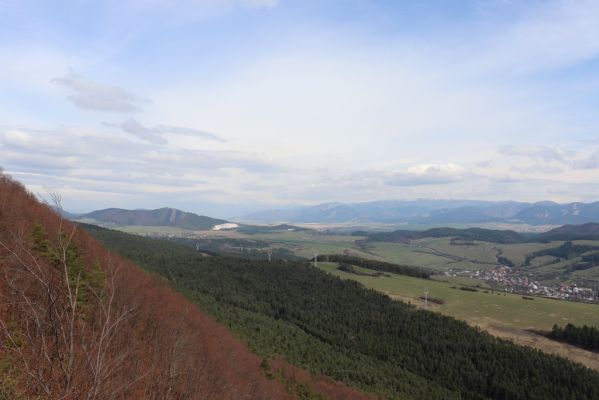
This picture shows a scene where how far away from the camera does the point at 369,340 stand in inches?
4456

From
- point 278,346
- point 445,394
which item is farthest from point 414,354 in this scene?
point 278,346

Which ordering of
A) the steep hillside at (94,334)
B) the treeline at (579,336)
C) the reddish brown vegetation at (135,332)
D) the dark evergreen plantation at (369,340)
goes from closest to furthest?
the steep hillside at (94,334) → the reddish brown vegetation at (135,332) → the dark evergreen plantation at (369,340) → the treeline at (579,336)

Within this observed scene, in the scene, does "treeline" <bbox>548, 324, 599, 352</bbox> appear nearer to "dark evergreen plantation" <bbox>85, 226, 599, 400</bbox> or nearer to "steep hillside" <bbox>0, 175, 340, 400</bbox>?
"dark evergreen plantation" <bbox>85, 226, 599, 400</bbox>

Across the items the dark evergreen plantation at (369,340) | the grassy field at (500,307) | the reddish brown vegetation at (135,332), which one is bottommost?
the dark evergreen plantation at (369,340)

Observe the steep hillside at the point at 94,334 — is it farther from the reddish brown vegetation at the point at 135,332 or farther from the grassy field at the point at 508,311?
the grassy field at the point at 508,311

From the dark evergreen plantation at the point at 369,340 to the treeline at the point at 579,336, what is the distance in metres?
13.0

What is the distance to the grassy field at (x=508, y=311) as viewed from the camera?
9631 cm

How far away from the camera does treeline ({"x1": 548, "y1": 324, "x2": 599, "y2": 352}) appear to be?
9462cm

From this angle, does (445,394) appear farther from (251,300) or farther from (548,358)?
(251,300)

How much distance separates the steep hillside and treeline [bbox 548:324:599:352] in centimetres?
8148

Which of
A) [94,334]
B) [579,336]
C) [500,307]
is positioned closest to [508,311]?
[500,307]

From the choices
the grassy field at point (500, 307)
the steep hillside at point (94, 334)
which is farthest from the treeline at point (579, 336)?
the steep hillside at point (94, 334)

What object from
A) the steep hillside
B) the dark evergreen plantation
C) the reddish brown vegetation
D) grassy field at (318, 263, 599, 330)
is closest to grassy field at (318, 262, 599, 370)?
grassy field at (318, 263, 599, 330)

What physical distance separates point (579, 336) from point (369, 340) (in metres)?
51.7
